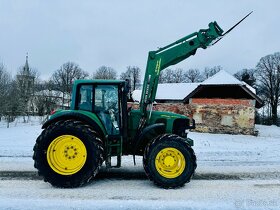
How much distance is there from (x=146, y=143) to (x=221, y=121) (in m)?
20.4

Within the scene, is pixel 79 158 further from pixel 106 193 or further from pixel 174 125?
pixel 174 125

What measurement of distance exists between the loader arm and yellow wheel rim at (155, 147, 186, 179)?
1.21m

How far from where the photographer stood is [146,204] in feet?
17.9

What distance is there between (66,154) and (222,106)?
71.6 ft

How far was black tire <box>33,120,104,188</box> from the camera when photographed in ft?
21.6

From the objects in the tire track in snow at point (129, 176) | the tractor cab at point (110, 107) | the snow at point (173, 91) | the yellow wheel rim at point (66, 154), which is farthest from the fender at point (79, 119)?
the snow at point (173, 91)

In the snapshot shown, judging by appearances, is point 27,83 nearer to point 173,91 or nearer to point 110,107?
point 173,91

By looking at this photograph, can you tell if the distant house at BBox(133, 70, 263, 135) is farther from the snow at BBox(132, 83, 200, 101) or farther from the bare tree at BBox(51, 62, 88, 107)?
the bare tree at BBox(51, 62, 88, 107)

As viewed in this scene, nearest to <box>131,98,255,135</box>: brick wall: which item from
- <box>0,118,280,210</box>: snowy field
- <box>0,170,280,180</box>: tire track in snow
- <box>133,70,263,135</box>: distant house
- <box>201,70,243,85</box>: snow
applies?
<box>133,70,263,135</box>: distant house

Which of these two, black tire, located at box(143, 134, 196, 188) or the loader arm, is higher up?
the loader arm

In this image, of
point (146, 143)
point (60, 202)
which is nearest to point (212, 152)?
point (146, 143)

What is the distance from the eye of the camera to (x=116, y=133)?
23.1 feet

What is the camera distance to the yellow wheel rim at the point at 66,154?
21.8 feet

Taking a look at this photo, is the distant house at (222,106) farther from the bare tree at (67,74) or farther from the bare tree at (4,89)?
the bare tree at (67,74)
